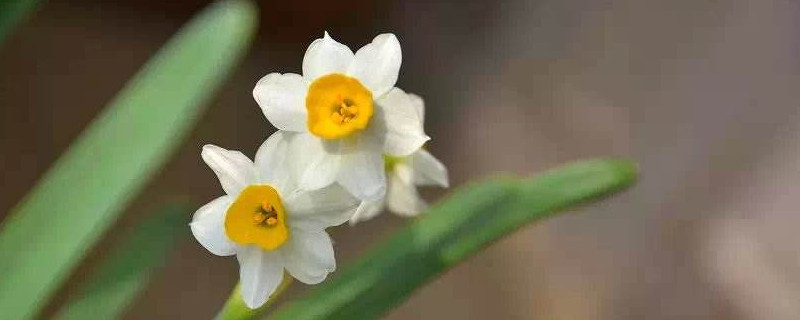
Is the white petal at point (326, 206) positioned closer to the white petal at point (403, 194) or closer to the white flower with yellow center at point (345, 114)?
the white flower with yellow center at point (345, 114)

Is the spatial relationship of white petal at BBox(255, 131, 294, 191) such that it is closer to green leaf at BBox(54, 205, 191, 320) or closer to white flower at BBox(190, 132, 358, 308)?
white flower at BBox(190, 132, 358, 308)

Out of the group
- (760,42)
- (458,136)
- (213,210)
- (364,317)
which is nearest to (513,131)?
(458,136)

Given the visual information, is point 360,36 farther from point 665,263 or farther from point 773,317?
point 773,317

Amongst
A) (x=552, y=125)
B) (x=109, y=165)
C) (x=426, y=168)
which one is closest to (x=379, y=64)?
(x=426, y=168)

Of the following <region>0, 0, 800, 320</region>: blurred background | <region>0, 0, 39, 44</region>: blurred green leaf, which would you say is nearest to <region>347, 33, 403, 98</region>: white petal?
<region>0, 0, 39, 44</region>: blurred green leaf

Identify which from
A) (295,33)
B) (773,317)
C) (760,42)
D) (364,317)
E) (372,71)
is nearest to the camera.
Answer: (372,71)

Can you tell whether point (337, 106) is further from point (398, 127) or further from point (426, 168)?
point (426, 168)

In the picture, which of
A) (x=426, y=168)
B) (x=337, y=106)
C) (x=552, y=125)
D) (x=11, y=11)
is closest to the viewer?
(x=337, y=106)

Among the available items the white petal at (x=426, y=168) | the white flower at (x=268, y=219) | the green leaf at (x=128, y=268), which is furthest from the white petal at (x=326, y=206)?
the green leaf at (x=128, y=268)
